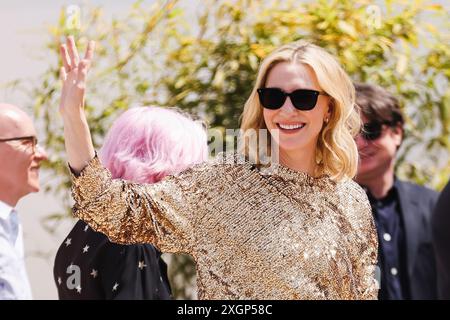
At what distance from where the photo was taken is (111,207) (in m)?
2.33

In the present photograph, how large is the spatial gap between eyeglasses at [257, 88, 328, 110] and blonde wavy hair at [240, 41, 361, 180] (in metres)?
0.05

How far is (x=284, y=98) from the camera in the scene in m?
2.63

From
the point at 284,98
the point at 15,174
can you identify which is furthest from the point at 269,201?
the point at 15,174

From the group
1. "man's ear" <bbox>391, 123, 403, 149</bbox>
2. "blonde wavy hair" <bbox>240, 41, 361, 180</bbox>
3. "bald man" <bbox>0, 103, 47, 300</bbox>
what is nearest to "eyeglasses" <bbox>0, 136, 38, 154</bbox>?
"bald man" <bbox>0, 103, 47, 300</bbox>

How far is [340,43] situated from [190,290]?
1.31 metres

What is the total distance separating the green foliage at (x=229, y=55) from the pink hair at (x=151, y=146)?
1.45 meters

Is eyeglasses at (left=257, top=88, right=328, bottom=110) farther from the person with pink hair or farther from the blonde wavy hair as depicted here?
the person with pink hair

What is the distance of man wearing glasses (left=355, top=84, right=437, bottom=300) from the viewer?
158 inches

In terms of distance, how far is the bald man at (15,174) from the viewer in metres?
3.18

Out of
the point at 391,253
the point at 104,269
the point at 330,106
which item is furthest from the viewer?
the point at 391,253

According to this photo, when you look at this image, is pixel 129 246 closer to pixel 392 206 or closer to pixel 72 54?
pixel 72 54

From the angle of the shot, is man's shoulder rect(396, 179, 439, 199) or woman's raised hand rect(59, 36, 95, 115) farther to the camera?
man's shoulder rect(396, 179, 439, 199)

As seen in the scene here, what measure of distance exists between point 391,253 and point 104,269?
4.78 feet
